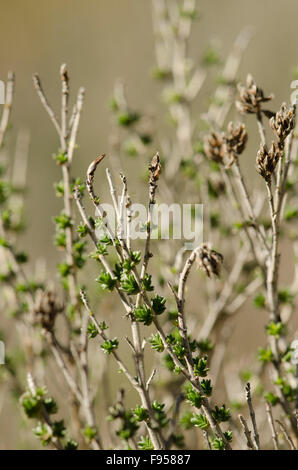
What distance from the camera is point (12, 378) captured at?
6.65ft

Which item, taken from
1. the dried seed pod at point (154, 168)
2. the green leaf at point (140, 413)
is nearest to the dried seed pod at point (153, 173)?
the dried seed pod at point (154, 168)

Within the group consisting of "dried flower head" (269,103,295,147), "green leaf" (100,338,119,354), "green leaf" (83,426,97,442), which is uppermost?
"dried flower head" (269,103,295,147)

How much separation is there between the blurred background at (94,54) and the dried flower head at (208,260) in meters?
4.33

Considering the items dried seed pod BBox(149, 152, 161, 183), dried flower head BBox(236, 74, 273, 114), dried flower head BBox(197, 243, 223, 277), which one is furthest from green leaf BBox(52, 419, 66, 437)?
dried flower head BBox(236, 74, 273, 114)

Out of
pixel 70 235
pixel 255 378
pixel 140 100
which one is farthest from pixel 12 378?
pixel 140 100

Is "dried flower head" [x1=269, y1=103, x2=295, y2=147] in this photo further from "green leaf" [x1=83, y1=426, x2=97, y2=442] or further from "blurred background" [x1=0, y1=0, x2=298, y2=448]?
"blurred background" [x1=0, y1=0, x2=298, y2=448]

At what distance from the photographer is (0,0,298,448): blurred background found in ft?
19.0

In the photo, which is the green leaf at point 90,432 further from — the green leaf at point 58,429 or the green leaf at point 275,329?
the green leaf at point 275,329

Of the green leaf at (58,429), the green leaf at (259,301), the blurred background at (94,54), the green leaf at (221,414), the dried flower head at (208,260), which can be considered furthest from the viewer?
the blurred background at (94,54)

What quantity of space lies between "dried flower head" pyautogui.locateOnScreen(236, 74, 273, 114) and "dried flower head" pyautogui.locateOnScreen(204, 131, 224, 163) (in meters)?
0.13

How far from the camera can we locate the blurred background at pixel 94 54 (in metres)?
5.79

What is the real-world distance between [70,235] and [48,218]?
14.8ft

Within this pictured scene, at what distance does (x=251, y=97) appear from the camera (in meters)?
1.49
